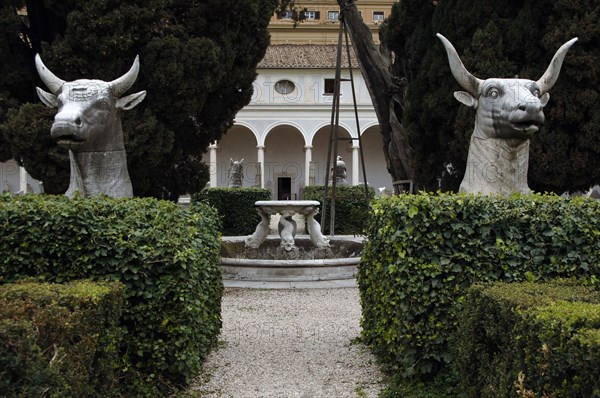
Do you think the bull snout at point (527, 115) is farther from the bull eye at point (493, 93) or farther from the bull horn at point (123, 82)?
the bull horn at point (123, 82)

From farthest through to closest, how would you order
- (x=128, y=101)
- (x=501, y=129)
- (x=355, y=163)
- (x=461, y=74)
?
(x=355, y=163) < (x=128, y=101) < (x=461, y=74) < (x=501, y=129)

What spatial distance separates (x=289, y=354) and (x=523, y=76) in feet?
20.6

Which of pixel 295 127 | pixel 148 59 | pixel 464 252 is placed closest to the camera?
pixel 464 252

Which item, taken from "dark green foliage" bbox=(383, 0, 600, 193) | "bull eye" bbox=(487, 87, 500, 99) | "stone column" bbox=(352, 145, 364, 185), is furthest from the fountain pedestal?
"stone column" bbox=(352, 145, 364, 185)

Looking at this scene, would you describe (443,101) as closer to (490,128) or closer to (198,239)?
(490,128)

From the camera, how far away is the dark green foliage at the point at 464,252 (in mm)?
3822

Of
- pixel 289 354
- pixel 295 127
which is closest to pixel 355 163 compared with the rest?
pixel 295 127

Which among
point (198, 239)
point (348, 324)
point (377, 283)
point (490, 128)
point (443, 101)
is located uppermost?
point (443, 101)

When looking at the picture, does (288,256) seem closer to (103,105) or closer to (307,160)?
(103,105)

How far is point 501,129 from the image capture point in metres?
5.43

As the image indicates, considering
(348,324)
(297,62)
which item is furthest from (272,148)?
(348,324)

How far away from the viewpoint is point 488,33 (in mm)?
9133

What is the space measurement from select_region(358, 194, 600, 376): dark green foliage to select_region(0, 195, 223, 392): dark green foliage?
5.01 feet

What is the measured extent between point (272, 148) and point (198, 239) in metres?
32.5
